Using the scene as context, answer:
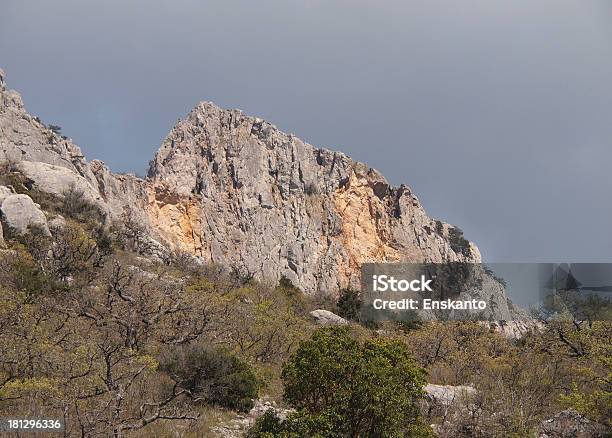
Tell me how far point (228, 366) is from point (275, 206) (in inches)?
2161

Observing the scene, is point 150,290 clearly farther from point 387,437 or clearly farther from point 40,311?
point 387,437

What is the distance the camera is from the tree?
10.0 metres

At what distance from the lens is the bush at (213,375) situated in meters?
15.1

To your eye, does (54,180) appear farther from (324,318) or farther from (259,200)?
(259,200)

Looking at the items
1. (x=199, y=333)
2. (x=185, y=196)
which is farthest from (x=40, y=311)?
(x=185, y=196)

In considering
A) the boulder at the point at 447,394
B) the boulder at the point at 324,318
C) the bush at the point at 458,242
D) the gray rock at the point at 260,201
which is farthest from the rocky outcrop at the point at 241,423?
the bush at the point at 458,242

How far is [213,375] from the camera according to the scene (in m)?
15.6

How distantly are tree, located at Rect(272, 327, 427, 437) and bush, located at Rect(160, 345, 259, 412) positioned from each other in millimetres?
4613

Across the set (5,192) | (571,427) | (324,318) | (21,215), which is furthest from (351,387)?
(5,192)

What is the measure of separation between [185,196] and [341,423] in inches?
2290

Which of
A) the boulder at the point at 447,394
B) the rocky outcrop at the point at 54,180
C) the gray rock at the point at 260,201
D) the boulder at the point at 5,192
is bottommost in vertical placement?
the boulder at the point at 447,394

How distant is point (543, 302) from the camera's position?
122 feet

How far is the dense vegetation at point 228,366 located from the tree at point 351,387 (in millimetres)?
25

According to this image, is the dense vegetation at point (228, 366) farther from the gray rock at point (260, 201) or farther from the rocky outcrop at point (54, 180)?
the gray rock at point (260, 201)
